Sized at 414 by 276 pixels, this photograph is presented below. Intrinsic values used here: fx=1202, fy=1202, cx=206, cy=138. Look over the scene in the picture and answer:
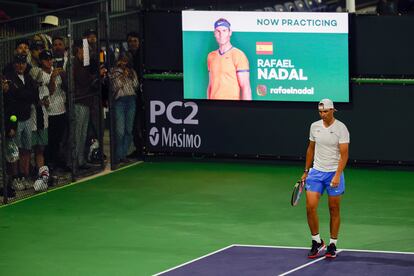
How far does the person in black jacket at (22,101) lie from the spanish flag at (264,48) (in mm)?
4604

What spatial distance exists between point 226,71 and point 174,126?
5.18ft

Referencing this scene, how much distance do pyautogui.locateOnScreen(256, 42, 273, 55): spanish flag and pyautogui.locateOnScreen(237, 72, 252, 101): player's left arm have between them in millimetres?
559

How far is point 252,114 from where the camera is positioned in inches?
917

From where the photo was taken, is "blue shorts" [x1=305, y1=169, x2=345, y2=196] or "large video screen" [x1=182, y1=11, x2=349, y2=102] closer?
"blue shorts" [x1=305, y1=169, x2=345, y2=196]

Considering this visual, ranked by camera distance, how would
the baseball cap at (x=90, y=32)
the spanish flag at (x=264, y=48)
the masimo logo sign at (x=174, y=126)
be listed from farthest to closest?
1. the masimo logo sign at (x=174, y=126)
2. the spanish flag at (x=264, y=48)
3. the baseball cap at (x=90, y=32)

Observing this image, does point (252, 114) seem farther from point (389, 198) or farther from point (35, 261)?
point (35, 261)

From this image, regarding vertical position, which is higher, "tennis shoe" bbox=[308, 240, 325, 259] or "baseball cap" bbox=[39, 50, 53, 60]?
"baseball cap" bbox=[39, 50, 53, 60]

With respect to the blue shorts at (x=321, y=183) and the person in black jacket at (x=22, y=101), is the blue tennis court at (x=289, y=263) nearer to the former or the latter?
the blue shorts at (x=321, y=183)

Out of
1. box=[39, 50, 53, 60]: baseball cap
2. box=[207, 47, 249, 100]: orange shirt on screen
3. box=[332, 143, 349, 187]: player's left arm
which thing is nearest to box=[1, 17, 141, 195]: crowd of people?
box=[39, 50, 53, 60]: baseball cap

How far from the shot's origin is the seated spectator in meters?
23.2

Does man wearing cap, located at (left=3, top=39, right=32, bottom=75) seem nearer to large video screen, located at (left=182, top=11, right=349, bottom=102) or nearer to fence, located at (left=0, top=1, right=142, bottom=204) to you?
fence, located at (left=0, top=1, right=142, bottom=204)

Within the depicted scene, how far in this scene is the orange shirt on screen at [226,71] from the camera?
23125mm

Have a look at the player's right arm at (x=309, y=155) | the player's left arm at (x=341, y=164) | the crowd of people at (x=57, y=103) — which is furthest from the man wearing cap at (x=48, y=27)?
the player's left arm at (x=341, y=164)

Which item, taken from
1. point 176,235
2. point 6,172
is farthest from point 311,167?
point 6,172
